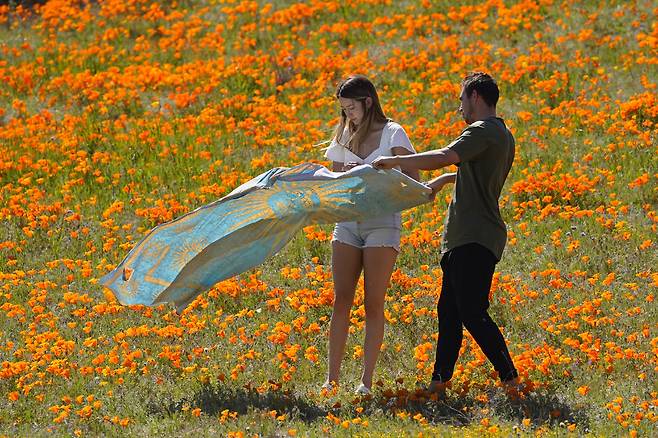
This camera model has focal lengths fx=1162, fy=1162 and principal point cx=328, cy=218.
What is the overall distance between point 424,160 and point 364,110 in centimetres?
72

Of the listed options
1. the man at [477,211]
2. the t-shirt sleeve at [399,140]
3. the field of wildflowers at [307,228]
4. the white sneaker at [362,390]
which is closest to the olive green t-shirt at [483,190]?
the man at [477,211]

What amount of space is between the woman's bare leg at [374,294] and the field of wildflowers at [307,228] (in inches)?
9.4

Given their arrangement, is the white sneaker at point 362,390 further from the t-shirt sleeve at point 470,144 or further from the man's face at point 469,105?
the man's face at point 469,105

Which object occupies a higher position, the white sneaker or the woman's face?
the woman's face

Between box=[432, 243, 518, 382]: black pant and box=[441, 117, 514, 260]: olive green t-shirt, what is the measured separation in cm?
7

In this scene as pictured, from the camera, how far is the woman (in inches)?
287

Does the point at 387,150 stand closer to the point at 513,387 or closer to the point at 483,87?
the point at 483,87

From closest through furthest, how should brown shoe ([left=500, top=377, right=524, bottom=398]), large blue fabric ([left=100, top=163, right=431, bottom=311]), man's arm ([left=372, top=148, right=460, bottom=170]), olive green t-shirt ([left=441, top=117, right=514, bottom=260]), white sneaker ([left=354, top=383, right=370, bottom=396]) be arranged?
man's arm ([left=372, top=148, right=460, bottom=170]), olive green t-shirt ([left=441, top=117, right=514, bottom=260]), brown shoe ([left=500, top=377, right=524, bottom=398]), large blue fabric ([left=100, top=163, right=431, bottom=311]), white sneaker ([left=354, top=383, right=370, bottom=396])

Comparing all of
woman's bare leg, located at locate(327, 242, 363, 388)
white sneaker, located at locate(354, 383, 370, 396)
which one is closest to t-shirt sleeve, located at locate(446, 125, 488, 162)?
woman's bare leg, located at locate(327, 242, 363, 388)

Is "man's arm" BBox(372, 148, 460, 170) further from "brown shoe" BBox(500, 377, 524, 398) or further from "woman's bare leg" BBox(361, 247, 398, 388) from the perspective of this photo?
"brown shoe" BBox(500, 377, 524, 398)

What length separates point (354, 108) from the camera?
734 centimetres

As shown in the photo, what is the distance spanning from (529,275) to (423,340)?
4.41ft

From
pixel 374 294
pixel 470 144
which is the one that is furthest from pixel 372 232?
pixel 470 144

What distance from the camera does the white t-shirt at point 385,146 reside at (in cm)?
727
